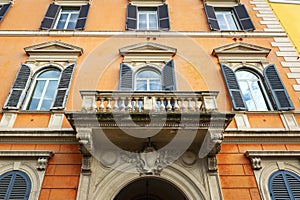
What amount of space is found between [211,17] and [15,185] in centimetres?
871

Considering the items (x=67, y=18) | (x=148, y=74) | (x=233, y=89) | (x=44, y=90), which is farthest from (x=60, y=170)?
(x=67, y=18)

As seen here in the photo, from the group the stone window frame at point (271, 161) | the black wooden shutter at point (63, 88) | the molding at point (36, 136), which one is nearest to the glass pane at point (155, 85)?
the black wooden shutter at point (63, 88)

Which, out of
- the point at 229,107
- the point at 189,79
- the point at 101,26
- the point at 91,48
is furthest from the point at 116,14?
the point at 229,107

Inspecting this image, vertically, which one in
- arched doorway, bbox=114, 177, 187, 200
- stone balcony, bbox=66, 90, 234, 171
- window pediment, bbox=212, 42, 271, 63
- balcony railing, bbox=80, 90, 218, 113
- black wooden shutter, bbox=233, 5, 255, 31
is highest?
black wooden shutter, bbox=233, 5, 255, 31

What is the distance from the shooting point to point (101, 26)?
10.2 metres

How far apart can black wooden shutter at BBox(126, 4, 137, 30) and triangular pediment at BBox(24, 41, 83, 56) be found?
224cm

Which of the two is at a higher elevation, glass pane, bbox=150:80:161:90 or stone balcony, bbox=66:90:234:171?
glass pane, bbox=150:80:161:90

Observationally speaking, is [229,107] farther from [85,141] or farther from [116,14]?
[116,14]

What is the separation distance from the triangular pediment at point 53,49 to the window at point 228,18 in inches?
200

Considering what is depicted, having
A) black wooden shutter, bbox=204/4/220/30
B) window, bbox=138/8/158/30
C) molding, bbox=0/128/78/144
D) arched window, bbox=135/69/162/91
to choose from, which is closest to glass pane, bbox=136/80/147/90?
arched window, bbox=135/69/162/91

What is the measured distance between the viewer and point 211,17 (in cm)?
1041

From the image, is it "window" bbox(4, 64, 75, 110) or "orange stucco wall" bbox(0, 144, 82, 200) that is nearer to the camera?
"orange stucco wall" bbox(0, 144, 82, 200)

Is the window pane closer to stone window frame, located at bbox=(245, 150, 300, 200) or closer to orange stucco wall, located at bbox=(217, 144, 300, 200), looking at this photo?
orange stucco wall, located at bbox=(217, 144, 300, 200)

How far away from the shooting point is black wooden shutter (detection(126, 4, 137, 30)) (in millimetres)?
10055
